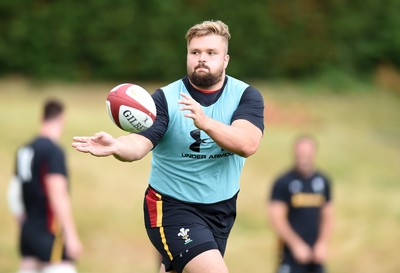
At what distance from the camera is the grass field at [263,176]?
1570cm

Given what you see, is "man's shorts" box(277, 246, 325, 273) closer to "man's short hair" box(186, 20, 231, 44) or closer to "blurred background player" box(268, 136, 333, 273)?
"blurred background player" box(268, 136, 333, 273)

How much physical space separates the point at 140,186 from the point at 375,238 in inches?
161

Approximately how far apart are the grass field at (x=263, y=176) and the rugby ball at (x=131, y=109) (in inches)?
339

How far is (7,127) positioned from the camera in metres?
18.6

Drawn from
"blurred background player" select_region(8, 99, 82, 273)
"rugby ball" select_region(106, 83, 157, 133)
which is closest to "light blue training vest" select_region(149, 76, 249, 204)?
"rugby ball" select_region(106, 83, 157, 133)

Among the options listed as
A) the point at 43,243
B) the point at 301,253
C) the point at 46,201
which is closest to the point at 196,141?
the point at 46,201

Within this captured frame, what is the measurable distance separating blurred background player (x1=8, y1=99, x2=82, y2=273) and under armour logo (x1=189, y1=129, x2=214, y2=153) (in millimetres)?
3043

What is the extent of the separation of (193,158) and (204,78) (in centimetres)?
55

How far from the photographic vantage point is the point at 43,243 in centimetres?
973

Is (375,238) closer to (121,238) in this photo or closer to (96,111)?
(121,238)

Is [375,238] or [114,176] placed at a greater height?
[114,176]

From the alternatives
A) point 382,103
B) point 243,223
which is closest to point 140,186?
point 243,223

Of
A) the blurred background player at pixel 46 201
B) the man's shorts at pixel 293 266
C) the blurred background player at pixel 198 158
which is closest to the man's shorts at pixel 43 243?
the blurred background player at pixel 46 201

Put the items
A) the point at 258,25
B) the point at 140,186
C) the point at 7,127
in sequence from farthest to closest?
the point at 258,25 → the point at 7,127 → the point at 140,186
